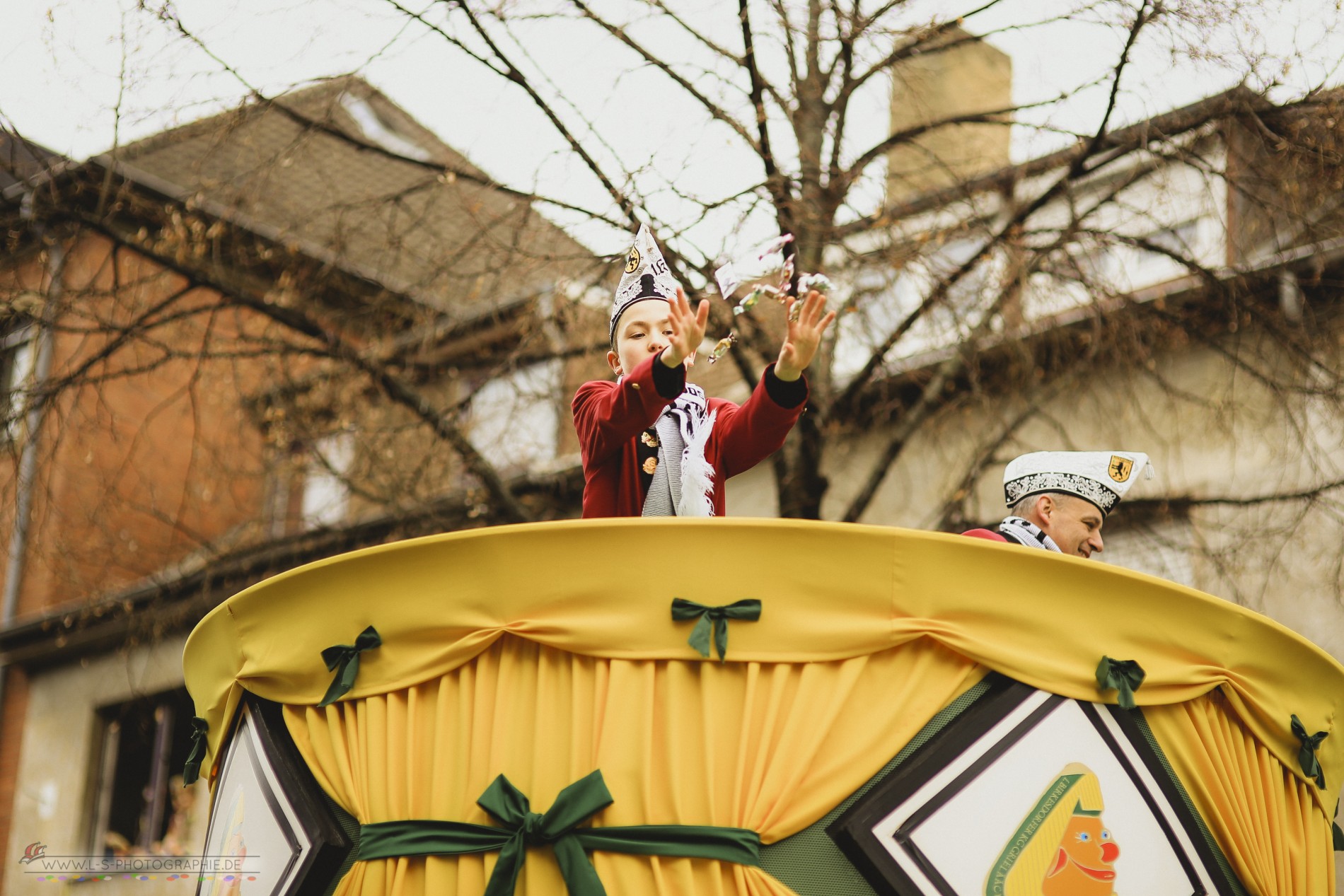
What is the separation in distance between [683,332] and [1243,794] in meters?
1.83

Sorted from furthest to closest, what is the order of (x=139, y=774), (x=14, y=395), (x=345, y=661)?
(x=139, y=774)
(x=14, y=395)
(x=345, y=661)

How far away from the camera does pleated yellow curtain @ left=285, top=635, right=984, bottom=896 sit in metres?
3.38

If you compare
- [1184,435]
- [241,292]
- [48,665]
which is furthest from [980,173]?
[48,665]

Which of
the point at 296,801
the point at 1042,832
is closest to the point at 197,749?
the point at 296,801

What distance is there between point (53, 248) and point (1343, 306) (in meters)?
7.43

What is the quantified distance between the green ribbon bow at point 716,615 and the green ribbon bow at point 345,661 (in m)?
0.80

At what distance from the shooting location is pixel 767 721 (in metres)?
3.44

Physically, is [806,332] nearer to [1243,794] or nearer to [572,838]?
[572,838]

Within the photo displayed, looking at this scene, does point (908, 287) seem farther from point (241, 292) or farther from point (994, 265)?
point (241, 292)

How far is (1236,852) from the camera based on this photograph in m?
3.74

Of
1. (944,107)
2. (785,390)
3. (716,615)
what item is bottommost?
(716,615)

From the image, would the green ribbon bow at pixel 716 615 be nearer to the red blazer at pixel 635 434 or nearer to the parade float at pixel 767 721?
the parade float at pixel 767 721

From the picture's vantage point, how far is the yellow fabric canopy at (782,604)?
11.6 ft

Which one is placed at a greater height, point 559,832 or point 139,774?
point 139,774
